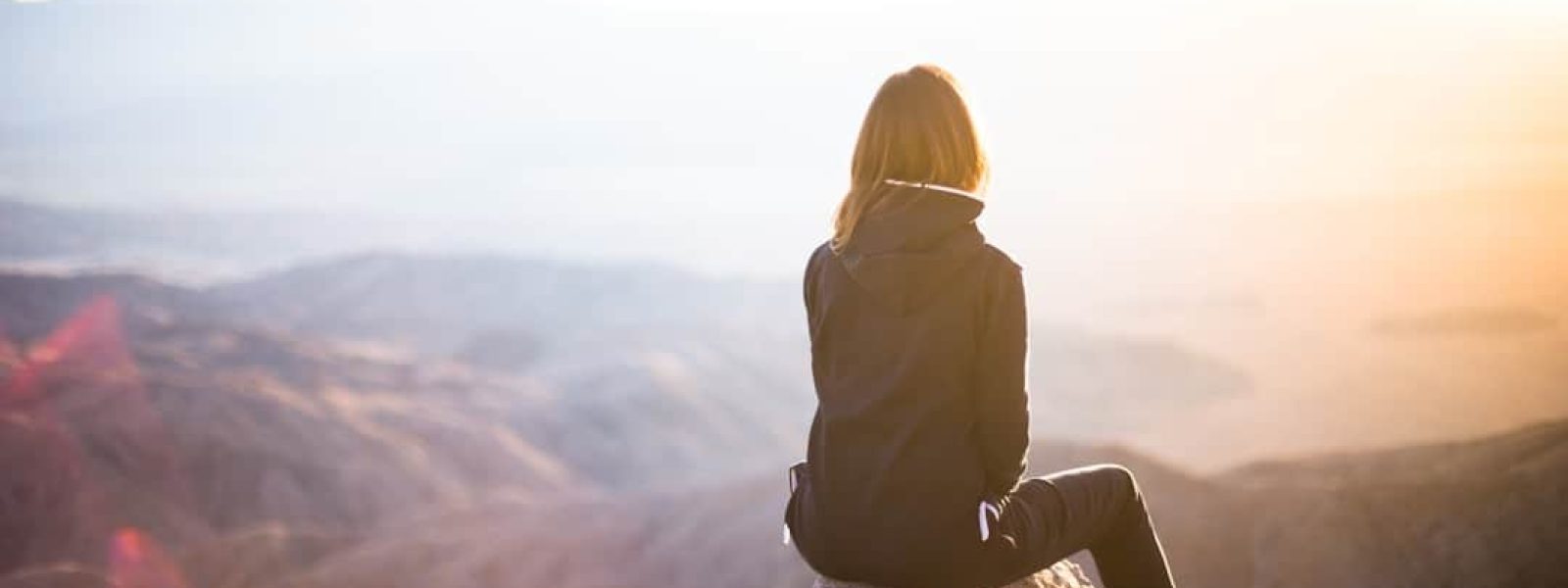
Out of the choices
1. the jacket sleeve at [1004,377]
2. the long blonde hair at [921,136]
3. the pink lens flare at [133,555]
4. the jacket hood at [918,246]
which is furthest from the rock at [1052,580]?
the pink lens flare at [133,555]

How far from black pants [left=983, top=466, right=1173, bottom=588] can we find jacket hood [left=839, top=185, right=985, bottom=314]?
0.65 meters

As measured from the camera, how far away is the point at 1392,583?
674cm

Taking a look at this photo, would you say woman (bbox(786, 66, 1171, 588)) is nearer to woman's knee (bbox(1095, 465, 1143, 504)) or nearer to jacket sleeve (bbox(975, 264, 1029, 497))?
jacket sleeve (bbox(975, 264, 1029, 497))

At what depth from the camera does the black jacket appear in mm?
2861

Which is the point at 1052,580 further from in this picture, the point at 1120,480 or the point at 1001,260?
the point at 1001,260

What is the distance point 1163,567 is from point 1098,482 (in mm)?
358

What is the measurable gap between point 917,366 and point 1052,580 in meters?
1.52

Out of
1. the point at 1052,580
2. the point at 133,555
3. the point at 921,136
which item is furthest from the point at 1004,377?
the point at 133,555

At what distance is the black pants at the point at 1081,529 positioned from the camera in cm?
315

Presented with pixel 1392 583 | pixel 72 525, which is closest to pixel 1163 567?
pixel 1392 583

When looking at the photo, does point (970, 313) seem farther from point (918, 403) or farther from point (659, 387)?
point (659, 387)

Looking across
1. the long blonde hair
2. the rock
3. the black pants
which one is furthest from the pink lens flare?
the long blonde hair

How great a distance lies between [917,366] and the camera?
2889mm

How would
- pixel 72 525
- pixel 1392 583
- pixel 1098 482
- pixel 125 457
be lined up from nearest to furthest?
pixel 1098 482 → pixel 1392 583 → pixel 72 525 → pixel 125 457
